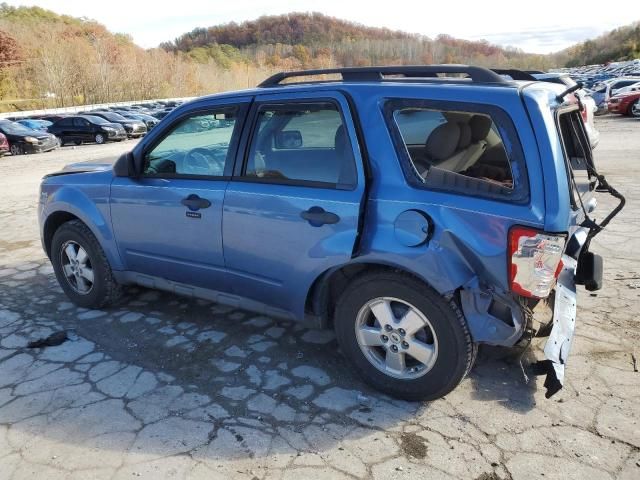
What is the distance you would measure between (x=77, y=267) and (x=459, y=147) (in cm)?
327

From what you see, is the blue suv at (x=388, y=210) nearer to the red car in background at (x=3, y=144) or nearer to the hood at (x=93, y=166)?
the hood at (x=93, y=166)

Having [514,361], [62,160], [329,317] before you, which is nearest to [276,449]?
[329,317]

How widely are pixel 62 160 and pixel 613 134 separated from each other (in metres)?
18.5

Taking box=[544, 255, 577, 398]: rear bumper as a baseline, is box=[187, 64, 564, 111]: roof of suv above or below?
above

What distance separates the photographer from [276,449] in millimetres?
2635

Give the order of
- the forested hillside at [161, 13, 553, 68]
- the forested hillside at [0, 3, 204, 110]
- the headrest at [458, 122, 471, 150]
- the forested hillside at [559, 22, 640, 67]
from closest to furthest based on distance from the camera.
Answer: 1. the headrest at [458, 122, 471, 150]
2. the forested hillside at [0, 3, 204, 110]
3. the forested hillside at [559, 22, 640, 67]
4. the forested hillside at [161, 13, 553, 68]

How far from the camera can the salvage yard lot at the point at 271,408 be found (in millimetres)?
2523

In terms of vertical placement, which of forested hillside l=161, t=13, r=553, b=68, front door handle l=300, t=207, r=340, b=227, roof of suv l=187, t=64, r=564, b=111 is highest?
forested hillside l=161, t=13, r=553, b=68

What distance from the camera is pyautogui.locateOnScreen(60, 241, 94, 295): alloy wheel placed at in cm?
438

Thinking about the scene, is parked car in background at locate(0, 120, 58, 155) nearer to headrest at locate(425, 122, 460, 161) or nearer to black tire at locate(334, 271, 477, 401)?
black tire at locate(334, 271, 477, 401)

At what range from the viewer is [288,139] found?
130 inches

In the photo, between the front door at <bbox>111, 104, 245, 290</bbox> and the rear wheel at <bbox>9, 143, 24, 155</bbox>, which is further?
the rear wheel at <bbox>9, 143, 24, 155</bbox>

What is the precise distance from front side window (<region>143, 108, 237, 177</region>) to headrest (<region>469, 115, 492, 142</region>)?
5.00 ft

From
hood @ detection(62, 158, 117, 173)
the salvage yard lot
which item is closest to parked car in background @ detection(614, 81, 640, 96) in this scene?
the salvage yard lot
